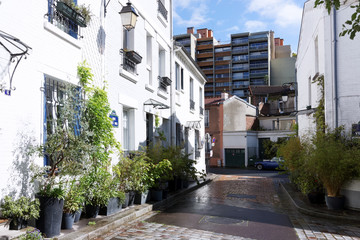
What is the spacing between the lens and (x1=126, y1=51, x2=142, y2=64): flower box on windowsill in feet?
33.4

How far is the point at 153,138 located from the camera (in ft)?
40.9

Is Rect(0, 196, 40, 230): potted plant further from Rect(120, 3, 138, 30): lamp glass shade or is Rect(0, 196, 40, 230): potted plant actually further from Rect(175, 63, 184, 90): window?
Rect(175, 63, 184, 90): window

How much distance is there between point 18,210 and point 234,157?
3231 centimetres

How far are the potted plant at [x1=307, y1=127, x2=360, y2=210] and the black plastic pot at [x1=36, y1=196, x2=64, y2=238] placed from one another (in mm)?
6872

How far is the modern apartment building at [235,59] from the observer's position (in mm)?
65875

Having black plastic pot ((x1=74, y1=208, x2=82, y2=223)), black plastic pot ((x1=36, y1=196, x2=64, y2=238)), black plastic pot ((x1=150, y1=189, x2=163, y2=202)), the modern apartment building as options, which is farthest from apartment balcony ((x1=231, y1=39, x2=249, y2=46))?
black plastic pot ((x1=36, y1=196, x2=64, y2=238))

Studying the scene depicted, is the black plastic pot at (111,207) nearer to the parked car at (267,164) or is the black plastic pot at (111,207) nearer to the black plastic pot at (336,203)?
the black plastic pot at (336,203)

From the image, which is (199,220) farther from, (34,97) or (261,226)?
(34,97)

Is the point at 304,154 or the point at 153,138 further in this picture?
the point at 153,138

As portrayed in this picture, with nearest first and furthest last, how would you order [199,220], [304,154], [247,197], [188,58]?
[199,220] → [304,154] → [247,197] → [188,58]

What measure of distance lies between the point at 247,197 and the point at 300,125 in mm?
7021

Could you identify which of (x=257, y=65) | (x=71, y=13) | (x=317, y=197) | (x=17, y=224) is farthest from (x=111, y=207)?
(x=257, y=65)

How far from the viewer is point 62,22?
7.23 m

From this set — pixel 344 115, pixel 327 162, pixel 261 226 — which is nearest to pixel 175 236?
pixel 261 226
